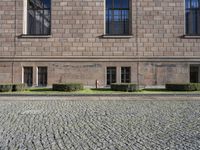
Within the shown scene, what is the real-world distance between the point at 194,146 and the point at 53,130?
4.32 meters

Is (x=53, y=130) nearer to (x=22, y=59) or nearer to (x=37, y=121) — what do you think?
A: (x=37, y=121)

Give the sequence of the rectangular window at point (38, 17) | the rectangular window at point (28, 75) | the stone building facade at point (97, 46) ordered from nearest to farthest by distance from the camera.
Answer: the stone building facade at point (97, 46), the rectangular window at point (28, 75), the rectangular window at point (38, 17)

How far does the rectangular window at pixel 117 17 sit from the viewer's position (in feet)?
87.7

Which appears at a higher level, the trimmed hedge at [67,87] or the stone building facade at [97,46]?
the stone building facade at [97,46]

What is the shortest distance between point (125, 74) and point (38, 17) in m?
11.8

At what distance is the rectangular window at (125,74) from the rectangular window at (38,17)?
9386 mm

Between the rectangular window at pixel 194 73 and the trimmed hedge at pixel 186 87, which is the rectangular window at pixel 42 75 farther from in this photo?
the rectangular window at pixel 194 73

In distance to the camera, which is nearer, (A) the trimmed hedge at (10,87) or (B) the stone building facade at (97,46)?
(A) the trimmed hedge at (10,87)

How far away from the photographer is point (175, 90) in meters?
20.9

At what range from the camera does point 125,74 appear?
85.2 ft

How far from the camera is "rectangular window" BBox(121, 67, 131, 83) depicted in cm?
2589

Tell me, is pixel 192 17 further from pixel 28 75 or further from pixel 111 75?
pixel 28 75

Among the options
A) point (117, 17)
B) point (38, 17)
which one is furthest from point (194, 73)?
point (38, 17)

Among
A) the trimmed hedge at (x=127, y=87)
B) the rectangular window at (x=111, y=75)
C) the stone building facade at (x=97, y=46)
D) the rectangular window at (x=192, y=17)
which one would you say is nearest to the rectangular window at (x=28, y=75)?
the stone building facade at (x=97, y=46)
